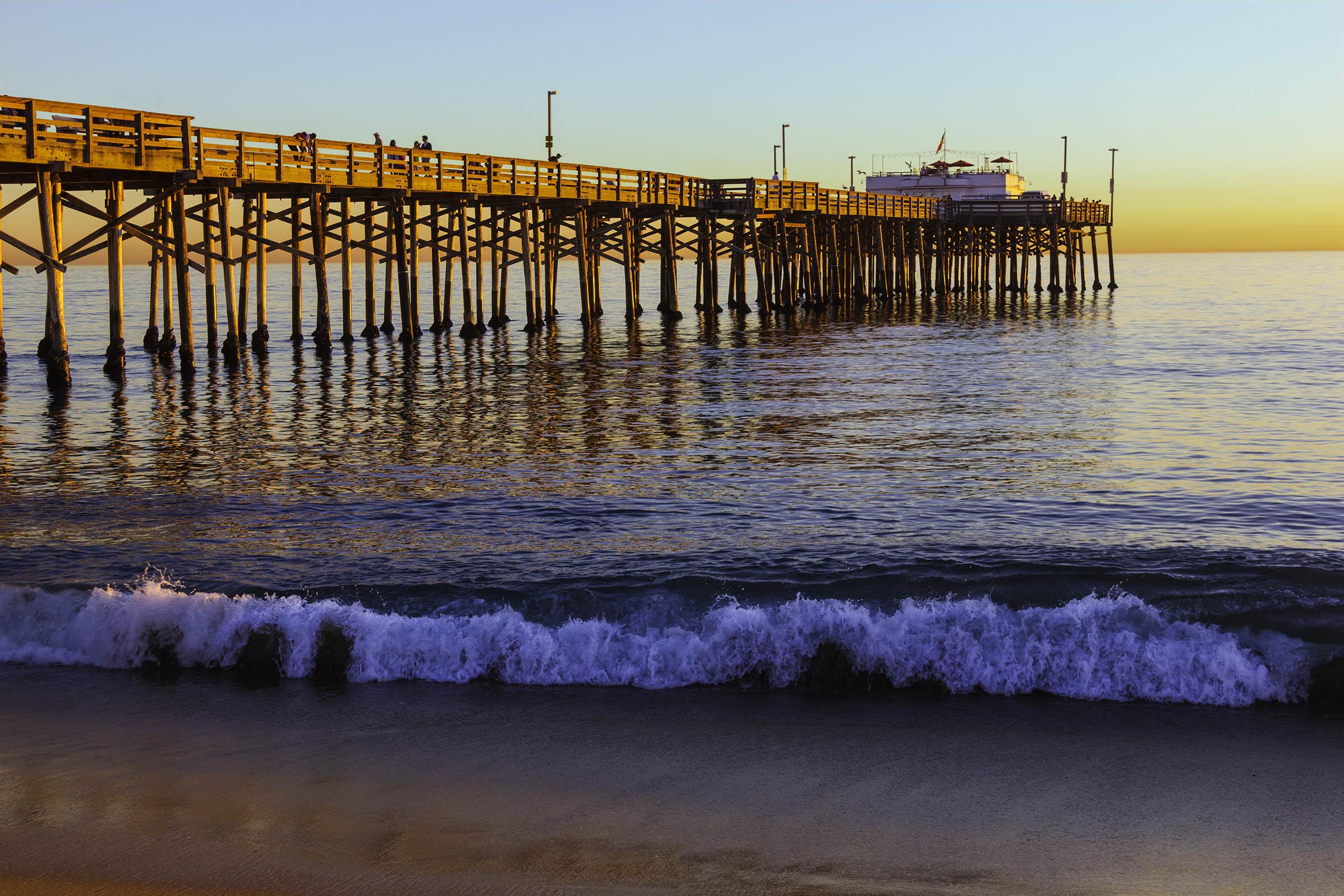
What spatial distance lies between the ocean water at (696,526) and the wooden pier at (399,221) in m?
3.41

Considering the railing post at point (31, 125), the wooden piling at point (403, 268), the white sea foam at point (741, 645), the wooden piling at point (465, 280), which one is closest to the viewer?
the white sea foam at point (741, 645)

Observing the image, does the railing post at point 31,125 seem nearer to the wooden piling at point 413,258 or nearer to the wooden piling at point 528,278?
the wooden piling at point 413,258

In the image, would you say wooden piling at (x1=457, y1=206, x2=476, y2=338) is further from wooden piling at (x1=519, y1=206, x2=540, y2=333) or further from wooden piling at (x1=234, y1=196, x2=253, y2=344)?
wooden piling at (x1=234, y1=196, x2=253, y2=344)

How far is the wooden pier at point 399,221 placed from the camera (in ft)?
73.6

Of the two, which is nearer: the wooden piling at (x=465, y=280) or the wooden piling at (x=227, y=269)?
the wooden piling at (x=227, y=269)

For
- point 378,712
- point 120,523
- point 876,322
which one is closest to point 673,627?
point 378,712

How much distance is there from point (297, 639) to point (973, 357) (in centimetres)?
2298

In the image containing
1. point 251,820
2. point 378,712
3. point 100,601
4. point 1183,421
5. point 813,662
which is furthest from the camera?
point 1183,421

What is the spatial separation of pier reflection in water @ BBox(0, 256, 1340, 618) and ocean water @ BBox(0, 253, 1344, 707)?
65mm

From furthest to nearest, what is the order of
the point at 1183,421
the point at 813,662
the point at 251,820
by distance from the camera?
1. the point at 1183,421
2. the point at 813,662
3. the point at 251,820

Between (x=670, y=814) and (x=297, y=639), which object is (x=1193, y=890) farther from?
(x=297, y=639)

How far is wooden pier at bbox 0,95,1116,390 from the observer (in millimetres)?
22422

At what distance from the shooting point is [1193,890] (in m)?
4.88

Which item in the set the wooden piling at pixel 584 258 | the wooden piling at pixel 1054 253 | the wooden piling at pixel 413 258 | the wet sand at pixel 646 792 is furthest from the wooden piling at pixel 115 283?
the wooden piling at pixel 1054 253
